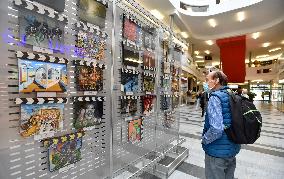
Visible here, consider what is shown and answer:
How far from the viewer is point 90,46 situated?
2.31 m

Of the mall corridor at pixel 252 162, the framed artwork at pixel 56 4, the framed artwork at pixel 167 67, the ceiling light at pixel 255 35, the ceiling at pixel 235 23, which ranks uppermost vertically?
the ceiling at pixel 235 23

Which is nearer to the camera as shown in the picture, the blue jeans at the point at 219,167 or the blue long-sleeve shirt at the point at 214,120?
the blue long-sleeve shirt at the point at 214,120

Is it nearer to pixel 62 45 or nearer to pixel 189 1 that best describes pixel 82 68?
pixel 62 45

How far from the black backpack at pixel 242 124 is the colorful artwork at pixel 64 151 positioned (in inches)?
62.0

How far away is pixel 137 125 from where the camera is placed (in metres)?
3.12

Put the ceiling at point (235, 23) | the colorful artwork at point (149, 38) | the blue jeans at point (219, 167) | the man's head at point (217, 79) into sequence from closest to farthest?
the blue jeans at point (219, 167) < the man's head at point (217, 79) < the colorful artwork at point (149, 38) < the ceiling at point (235, 23)

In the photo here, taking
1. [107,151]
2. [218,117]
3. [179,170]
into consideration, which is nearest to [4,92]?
[107,151]

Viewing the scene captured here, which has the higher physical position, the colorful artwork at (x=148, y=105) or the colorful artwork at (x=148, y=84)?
the colorful artwork at (x=148, y=84)

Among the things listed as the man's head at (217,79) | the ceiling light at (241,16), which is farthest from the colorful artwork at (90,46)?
the ceiling light at (241,16)

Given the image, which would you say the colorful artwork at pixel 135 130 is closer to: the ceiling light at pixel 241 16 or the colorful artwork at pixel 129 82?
the colorful artwork at pixel 129 82

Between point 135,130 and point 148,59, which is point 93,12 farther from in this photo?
point 135,130

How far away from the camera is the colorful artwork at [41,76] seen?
166 centimetres

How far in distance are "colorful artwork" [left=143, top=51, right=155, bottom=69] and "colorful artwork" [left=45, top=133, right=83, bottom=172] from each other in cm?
161

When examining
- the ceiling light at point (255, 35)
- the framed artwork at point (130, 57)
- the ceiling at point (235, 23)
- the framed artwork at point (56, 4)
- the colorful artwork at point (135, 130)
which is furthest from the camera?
the ceiling light at point (255, 35)
